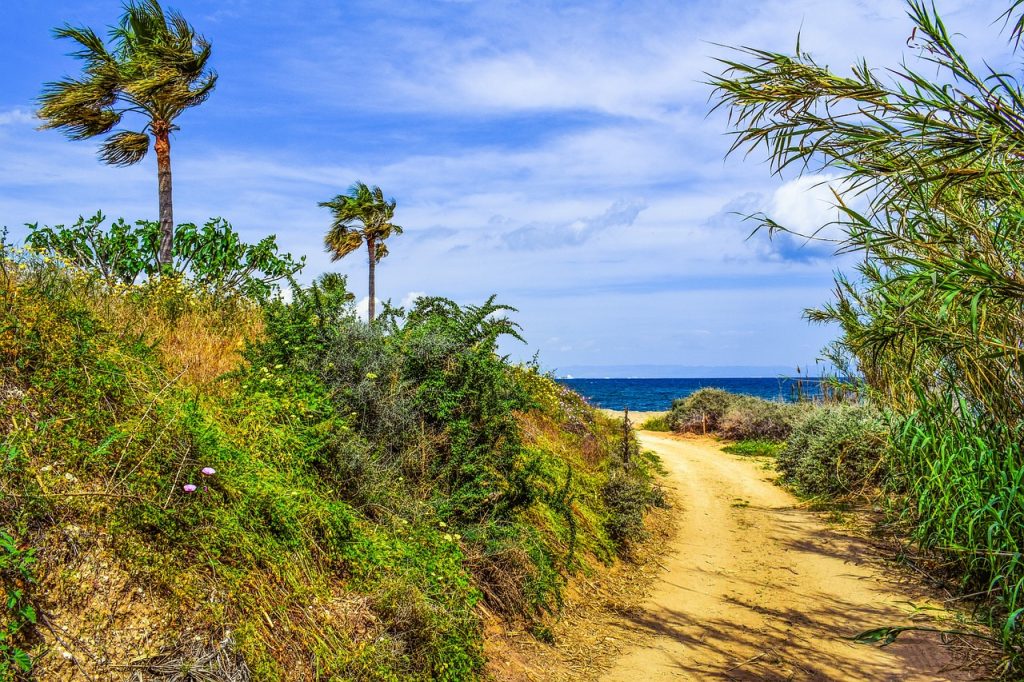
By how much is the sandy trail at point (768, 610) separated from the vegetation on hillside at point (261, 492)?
1281 millimetres

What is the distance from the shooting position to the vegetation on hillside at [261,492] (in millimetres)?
3633

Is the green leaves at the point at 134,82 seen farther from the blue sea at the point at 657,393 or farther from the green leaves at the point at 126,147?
the blue sea at the point at 657,393

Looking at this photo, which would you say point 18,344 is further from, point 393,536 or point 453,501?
point 453,501

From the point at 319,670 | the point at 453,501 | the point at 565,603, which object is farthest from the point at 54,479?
the point at 565,603

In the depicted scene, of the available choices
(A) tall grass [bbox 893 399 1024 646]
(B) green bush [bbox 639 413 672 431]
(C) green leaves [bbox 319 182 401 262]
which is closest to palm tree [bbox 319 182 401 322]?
(C) green leaves [bbox 319 182 401 262]

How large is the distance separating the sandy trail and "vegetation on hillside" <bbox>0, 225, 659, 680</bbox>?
128 centimetres

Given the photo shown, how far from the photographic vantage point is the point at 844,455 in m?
13.1

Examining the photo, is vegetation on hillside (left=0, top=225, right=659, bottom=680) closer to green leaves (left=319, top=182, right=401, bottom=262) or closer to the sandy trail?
the sandy trail

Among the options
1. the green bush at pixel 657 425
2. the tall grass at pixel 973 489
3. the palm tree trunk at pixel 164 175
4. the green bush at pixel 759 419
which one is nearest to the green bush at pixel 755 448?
the green bush at pixel 759 419

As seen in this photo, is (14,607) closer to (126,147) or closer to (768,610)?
(768,610)

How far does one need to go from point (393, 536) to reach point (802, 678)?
370 centimetres

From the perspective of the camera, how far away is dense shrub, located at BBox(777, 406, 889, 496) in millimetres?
12508

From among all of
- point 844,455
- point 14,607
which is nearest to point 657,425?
point 844,455

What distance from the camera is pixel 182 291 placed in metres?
9.54
